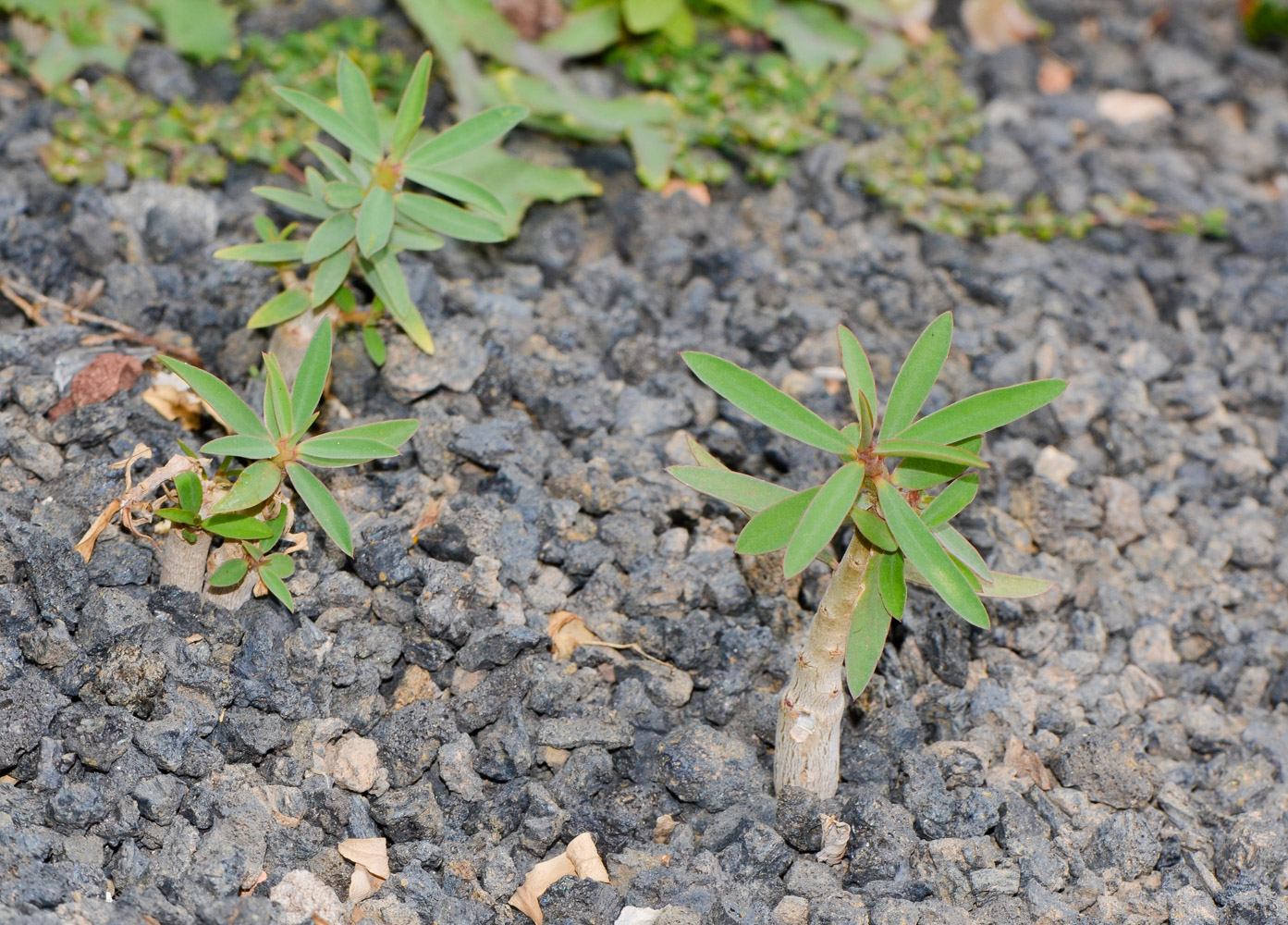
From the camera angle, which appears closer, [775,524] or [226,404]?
[775,524]

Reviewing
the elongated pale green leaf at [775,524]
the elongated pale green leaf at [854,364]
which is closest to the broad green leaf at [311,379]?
the elongated pale green leaf at [775,524]

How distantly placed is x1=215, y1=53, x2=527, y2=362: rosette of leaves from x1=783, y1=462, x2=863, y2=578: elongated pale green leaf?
0.99 m

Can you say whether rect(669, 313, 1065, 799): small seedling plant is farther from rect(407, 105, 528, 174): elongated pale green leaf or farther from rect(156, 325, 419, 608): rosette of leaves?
rect(407, 105, 528, 174): elongated pale green leaf

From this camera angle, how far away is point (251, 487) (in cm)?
201

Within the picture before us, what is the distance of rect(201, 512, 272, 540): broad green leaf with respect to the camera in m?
2.04

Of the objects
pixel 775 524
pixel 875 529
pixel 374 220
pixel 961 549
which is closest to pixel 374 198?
pixel 374 220

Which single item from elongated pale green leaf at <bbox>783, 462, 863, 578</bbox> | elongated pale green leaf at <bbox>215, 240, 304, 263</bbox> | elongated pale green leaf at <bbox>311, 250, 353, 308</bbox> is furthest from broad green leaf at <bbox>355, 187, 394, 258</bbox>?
elongated pale green leaf at <bbox>783, 462, 863, 578</bbox>

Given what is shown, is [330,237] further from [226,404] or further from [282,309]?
[226,404]

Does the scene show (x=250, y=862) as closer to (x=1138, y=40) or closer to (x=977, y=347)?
(x=977, y=347)

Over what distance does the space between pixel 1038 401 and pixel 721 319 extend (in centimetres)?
140

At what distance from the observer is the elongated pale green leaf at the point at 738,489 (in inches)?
74.9

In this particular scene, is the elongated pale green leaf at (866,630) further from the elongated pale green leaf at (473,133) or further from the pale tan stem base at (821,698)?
the elongated pale green leaf at (473,133)

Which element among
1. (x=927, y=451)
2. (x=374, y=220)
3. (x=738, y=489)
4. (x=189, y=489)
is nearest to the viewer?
(x=927, y=451)

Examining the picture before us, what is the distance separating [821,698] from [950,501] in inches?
16.5
